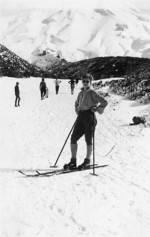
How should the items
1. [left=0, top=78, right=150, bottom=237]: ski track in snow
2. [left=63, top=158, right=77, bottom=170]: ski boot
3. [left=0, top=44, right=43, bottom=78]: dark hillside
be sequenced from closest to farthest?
[left=0, top=78, right=150, bottom=237]: ski track in snow < [left=63, top=158, right=77, bottom=170]: ski boot < [left=0, top=44, right=43, bottom=78]: dark hillside

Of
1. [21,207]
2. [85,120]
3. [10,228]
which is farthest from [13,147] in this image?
[10,228]

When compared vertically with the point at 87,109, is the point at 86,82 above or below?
above

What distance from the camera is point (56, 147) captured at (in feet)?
33.4

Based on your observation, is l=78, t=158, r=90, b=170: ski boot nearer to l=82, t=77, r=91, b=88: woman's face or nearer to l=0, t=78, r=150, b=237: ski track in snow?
l=0, t=78, r=150, b=237: ski track in snow

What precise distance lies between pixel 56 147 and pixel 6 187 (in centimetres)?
402

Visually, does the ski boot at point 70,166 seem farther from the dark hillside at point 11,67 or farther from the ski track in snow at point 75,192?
the dark hillside at point 11,67

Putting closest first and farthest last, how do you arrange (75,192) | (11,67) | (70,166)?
1. (75,192)
2. (70,166)
3. (11,67)

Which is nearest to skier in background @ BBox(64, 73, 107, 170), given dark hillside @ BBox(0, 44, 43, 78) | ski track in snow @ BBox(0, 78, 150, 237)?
ski track in snow @ BBox(0, 78, 150, 237)

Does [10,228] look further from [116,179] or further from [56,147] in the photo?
[56,147]

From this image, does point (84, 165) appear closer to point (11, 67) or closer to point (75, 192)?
point (75, 192)

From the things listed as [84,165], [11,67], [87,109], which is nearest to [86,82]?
[87,109]

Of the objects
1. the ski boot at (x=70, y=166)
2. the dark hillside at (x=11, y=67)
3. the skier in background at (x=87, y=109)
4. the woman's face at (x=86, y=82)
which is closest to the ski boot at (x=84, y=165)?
the skier in background at (x=87, y=109)

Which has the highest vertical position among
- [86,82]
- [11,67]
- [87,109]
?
[11,67]

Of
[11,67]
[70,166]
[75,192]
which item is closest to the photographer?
[75,192]
